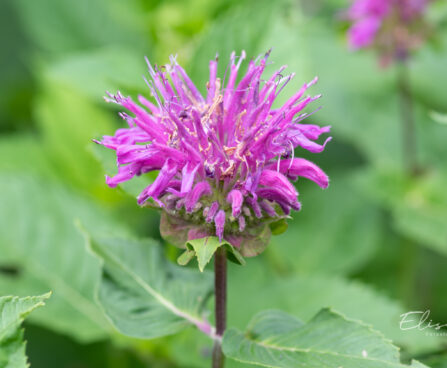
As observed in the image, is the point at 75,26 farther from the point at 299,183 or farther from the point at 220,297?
the point at 220,297

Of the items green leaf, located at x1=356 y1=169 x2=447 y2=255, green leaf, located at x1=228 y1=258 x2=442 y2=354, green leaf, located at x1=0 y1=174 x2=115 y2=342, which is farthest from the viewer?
green leaf, located at x1=356 y1=169 x2=447 y2=255

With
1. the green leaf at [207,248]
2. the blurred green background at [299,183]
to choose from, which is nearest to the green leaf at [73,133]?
the blurred green background at [299,183]

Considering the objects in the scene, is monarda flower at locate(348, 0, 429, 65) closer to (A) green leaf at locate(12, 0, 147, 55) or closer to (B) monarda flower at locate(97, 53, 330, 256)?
(A) green leaf at locate(12, 0, 147, 55)

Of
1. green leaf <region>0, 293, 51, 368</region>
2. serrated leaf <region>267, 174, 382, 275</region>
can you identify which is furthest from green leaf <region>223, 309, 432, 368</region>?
serrated leaf <region>267, 174, 382, 275</region>

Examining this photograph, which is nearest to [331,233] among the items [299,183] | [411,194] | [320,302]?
[299,183]

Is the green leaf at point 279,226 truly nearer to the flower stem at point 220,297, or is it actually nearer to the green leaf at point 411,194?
the flower stem at point 220,297
